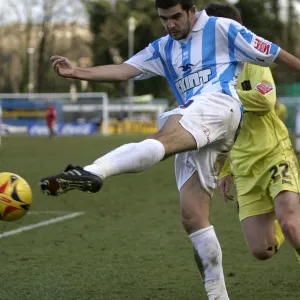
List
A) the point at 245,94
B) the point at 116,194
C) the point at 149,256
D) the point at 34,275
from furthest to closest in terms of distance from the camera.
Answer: the point at 116,194
the point at 149,256
the point at 34,275
the point at 245,94

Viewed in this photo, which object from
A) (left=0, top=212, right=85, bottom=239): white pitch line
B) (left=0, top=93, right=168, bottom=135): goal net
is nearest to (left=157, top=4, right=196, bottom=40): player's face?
(left=0, top=212, right=85, bottom=239): white pitch line

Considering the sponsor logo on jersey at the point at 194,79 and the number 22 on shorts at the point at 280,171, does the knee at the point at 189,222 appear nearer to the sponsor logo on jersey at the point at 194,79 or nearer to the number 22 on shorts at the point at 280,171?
the sponsor logo on jersey at the point at 194,79

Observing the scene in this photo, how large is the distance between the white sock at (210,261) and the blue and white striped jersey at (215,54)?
948 millimetres

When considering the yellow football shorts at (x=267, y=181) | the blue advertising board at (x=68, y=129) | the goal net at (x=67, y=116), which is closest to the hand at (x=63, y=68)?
the yellow football shorts at (x=267, y=181)

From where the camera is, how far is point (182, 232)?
10227 mm

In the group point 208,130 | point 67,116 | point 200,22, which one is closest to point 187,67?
point 200,22

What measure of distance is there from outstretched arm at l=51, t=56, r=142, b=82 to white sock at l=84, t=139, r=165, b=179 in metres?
1.03

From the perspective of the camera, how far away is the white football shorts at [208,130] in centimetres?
527

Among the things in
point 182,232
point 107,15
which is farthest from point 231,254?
point 107,15

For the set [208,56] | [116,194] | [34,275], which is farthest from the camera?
[116,194]

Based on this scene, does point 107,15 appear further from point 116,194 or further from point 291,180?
point 291,180

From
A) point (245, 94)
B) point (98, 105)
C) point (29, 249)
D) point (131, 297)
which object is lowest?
point (131, 297)

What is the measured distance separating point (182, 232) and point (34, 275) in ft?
10.3

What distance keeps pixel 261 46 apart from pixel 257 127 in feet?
3.58
